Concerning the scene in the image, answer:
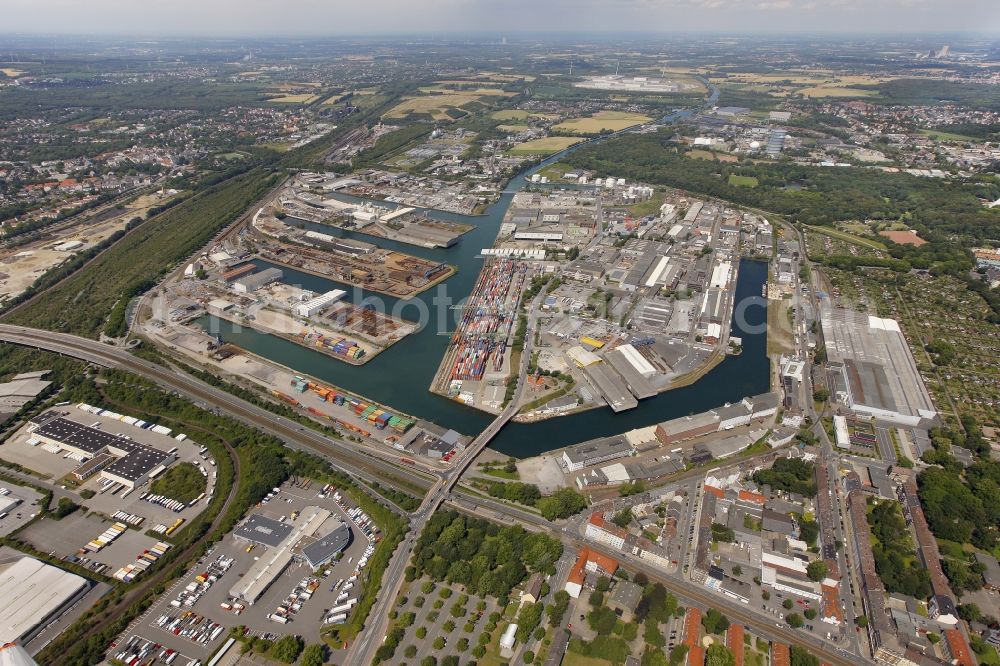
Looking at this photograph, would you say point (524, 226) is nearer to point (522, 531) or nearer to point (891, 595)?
point (522, 531)

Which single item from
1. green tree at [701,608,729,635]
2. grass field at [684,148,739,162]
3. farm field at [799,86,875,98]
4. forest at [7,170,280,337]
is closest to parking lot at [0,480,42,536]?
forest at [7,170,280,337]

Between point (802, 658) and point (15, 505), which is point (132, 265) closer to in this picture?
point (15, 505)

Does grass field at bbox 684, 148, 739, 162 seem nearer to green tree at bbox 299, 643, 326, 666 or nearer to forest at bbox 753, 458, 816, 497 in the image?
forest at bbox 753, 458, 816, 497

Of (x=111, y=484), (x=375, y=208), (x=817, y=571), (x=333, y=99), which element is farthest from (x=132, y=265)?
(x=333, y=99)

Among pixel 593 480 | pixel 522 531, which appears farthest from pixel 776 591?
pixel 522 531

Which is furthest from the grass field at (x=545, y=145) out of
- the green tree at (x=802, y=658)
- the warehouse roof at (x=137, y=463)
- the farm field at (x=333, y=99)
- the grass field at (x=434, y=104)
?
the green tree at (x=802, y=658)

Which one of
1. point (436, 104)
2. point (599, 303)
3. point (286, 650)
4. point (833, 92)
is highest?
point (833, 92)
